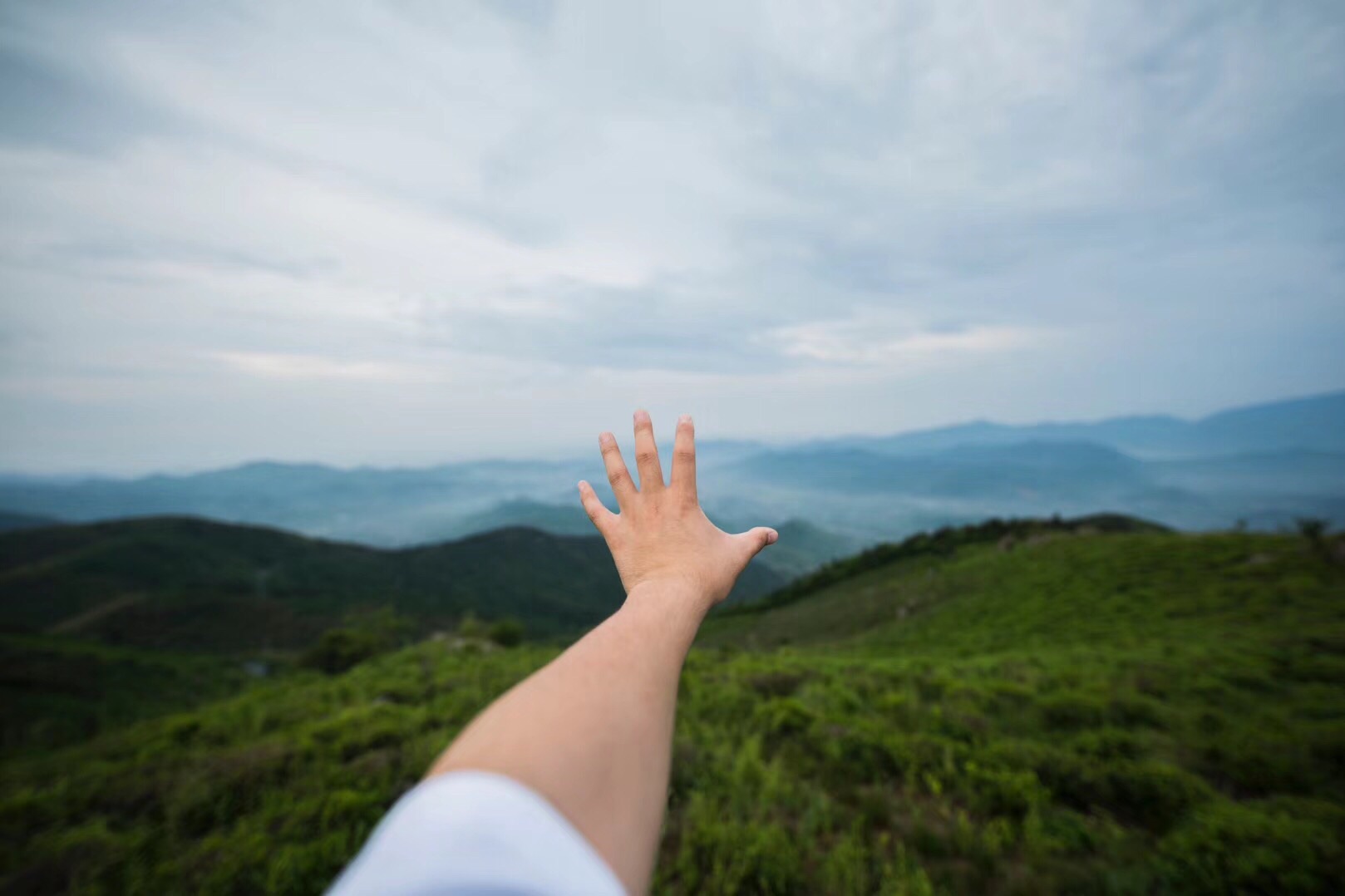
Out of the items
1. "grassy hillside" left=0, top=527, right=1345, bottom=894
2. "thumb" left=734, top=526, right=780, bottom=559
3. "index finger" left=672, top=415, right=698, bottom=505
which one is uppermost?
"index finger" left=672, top=415, right=698, bottom=505

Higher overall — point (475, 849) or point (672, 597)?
point (672, 597)

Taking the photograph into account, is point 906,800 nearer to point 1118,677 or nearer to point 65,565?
point 1118,677

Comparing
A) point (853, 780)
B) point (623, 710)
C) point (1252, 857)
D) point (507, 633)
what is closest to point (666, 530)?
point (623, 710)

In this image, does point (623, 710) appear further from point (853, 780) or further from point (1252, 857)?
point (1252, 857)

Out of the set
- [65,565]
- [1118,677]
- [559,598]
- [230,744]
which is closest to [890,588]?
[1118,677]

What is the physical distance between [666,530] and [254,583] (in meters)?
150

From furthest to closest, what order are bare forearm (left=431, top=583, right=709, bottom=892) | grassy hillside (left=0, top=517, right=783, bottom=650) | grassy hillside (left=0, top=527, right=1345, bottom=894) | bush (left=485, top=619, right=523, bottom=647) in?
grassy hillside (left=0, top=517, right=783, bottom=650) → bush (left=485, top=619, right=523, bottom=647) → grassy hillside (left=0, top=527, right=1345, bottom=894) → bare forearm (left=431, top=583, right=709, bottom=892)

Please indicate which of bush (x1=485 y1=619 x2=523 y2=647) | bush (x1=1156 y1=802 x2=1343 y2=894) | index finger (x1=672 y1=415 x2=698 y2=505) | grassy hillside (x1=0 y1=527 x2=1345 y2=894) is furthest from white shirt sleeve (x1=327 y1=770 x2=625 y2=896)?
bush (x1=485 y1=619 x2=523 y2=647)

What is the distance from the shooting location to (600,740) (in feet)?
4.44

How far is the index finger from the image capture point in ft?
8.18

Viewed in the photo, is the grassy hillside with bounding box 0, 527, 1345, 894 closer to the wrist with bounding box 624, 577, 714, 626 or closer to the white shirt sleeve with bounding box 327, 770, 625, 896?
the wrist with bounding box 624, 577, 714, 626

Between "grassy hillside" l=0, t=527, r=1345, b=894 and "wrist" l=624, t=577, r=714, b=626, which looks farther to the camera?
"grassy hillside" l=0, t=527, r=1345, b=894

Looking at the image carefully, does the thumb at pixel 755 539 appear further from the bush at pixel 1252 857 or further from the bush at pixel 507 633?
the bush at pixel 507 633

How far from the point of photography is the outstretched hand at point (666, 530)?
7.29 ft
